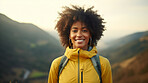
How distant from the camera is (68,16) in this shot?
2.95 meters

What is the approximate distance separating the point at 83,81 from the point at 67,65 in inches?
18.1

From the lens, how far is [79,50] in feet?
8.54

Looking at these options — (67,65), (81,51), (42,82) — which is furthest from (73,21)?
(42,82)

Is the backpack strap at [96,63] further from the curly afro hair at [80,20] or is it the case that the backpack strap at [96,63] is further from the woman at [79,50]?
the curly afro hair at [80,20]

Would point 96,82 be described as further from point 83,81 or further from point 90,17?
point 90,17

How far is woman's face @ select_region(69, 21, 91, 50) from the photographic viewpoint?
2643mm

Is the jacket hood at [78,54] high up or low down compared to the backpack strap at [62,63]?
up

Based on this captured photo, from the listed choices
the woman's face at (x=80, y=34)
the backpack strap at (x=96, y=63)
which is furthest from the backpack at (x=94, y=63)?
the woman's face at (x=80, y=34)

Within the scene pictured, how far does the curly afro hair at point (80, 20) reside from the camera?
280cm

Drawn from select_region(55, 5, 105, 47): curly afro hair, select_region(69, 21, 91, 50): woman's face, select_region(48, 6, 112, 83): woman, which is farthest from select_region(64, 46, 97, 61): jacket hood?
select_region(55, 5, 105, 47): curly afro hair

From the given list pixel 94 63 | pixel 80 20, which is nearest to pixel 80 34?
pixel 80 20

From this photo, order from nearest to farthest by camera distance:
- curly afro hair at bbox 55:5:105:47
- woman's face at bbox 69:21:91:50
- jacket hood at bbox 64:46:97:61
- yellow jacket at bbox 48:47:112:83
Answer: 1. yellow jacket at bbox 48:47:112:83
2. jacket hood at bbox 64:46:97:61
3. woman's face at bbox 69:21:91:50
4. curly afro hair at bbox 55:5:105:47

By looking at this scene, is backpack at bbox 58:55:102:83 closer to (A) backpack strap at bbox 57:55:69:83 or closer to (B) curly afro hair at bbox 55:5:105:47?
(A) backpack strap at bbox 57:55:69:83

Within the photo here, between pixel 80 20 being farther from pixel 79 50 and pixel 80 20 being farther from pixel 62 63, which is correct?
pixel 62 63
